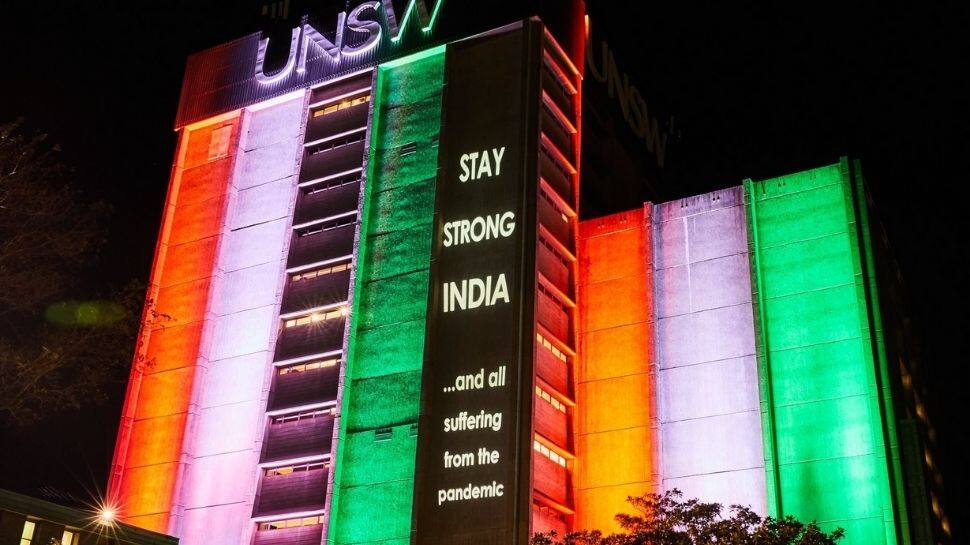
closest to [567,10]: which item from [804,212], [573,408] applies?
[804,212]

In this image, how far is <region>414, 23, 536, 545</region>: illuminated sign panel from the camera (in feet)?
176

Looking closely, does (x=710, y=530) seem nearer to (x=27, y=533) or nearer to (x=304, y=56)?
(x=27, y=533)

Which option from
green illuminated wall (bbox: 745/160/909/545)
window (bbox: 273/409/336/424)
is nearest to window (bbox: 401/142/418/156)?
window (bbox: 273/409/336/424)

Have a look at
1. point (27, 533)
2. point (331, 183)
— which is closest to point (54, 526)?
point (27, 533)

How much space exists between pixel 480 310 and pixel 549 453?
9.49 m

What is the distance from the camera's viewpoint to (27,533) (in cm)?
4959

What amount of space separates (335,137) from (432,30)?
10395 mm

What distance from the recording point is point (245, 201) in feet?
242

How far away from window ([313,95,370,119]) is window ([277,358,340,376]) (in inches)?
783

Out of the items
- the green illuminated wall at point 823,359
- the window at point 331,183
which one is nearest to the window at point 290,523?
the window at point 331,183

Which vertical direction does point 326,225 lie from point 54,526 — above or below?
above

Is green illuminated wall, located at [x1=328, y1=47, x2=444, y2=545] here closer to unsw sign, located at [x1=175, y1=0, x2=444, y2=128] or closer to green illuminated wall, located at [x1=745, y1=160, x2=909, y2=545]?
unsw sign, located at [x1=175, y1=0, x2=444, y2=128]

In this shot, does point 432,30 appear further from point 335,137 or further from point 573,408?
point 573,408

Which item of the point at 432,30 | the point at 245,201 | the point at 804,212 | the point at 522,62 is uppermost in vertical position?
the point at 432,30
